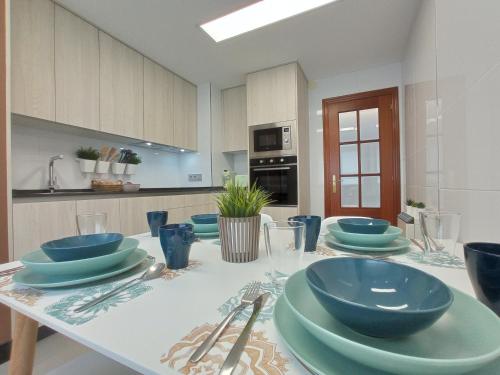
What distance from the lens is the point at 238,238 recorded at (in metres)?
0.64

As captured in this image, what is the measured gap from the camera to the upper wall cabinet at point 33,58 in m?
1.56

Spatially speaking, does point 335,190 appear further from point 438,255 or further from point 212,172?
point 438,255

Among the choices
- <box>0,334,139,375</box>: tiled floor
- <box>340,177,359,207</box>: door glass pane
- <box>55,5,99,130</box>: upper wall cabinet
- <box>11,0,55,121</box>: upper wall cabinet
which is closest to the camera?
<box>0,334,139,375</box>: tiled floor

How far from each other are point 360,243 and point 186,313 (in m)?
0.57

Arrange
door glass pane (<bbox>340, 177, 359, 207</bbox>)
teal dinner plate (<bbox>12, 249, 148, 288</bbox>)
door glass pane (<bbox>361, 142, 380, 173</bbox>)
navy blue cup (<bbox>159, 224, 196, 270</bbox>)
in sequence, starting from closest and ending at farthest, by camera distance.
Result: teal dinner plate (<bbox>12, 249, 148, 288</bbox>) → navy blue cup (<bbox>159, 224, 196, 270</bbox>) → door glass pane (<bbox>361, 142, 380, 173</bbox>) → door glass pane (<bbox>340, 177, 359, 207</bbox>)

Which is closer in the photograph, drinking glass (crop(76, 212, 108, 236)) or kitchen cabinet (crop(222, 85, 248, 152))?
drinking glass (crop(76, 212, 108, 236))

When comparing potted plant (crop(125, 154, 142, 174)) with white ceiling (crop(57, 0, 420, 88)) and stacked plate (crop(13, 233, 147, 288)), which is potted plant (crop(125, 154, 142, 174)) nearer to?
white ceiling (crop(57, 0, 420, 88))

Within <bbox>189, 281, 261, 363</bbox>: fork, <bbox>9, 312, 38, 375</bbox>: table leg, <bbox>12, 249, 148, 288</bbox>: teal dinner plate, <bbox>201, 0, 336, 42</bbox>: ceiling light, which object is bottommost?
<bbox>9, 312, 38, 375</bbox>: table leg

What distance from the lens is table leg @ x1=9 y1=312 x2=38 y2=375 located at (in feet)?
1.83

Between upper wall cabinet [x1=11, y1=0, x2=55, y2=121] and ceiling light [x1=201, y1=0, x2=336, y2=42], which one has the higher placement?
ceiling light [x1=201, y1=0, x2=336, y2=42]

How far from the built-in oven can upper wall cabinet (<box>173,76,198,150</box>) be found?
894 mm

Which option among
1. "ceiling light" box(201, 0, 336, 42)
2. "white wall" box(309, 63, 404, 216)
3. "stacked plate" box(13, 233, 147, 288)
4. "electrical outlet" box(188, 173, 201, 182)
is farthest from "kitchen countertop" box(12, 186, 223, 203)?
"white wall" box(309, 63, 404, 216)

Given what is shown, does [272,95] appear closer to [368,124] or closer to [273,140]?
[273,140]

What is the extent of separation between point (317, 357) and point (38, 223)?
178 centimetres
